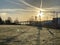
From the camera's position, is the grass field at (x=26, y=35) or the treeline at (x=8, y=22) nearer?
the treeline at (x=8, y=22)

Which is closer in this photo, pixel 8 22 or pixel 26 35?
pixel 8 22

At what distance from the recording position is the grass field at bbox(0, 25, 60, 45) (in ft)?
19.0

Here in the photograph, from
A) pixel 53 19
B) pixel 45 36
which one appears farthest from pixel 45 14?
pixel 45 36

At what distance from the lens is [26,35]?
19.3 ft

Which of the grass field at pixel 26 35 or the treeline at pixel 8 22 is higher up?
the treeline at pixel 8 22

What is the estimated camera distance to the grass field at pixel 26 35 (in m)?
5.79

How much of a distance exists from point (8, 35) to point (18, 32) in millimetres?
327

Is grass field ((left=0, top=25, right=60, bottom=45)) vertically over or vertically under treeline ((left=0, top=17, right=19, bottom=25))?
under

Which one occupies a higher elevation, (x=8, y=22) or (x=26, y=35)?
(x=8, y=22)

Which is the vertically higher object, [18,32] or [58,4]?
[58,4]

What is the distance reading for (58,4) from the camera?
564 centimetres

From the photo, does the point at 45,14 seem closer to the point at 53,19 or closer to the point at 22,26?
the point at 53,19

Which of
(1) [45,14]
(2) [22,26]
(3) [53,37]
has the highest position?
(1) [45,14]

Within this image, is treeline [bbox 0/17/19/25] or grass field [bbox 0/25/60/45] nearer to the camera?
treeline [bbox 0/17/19/25]
